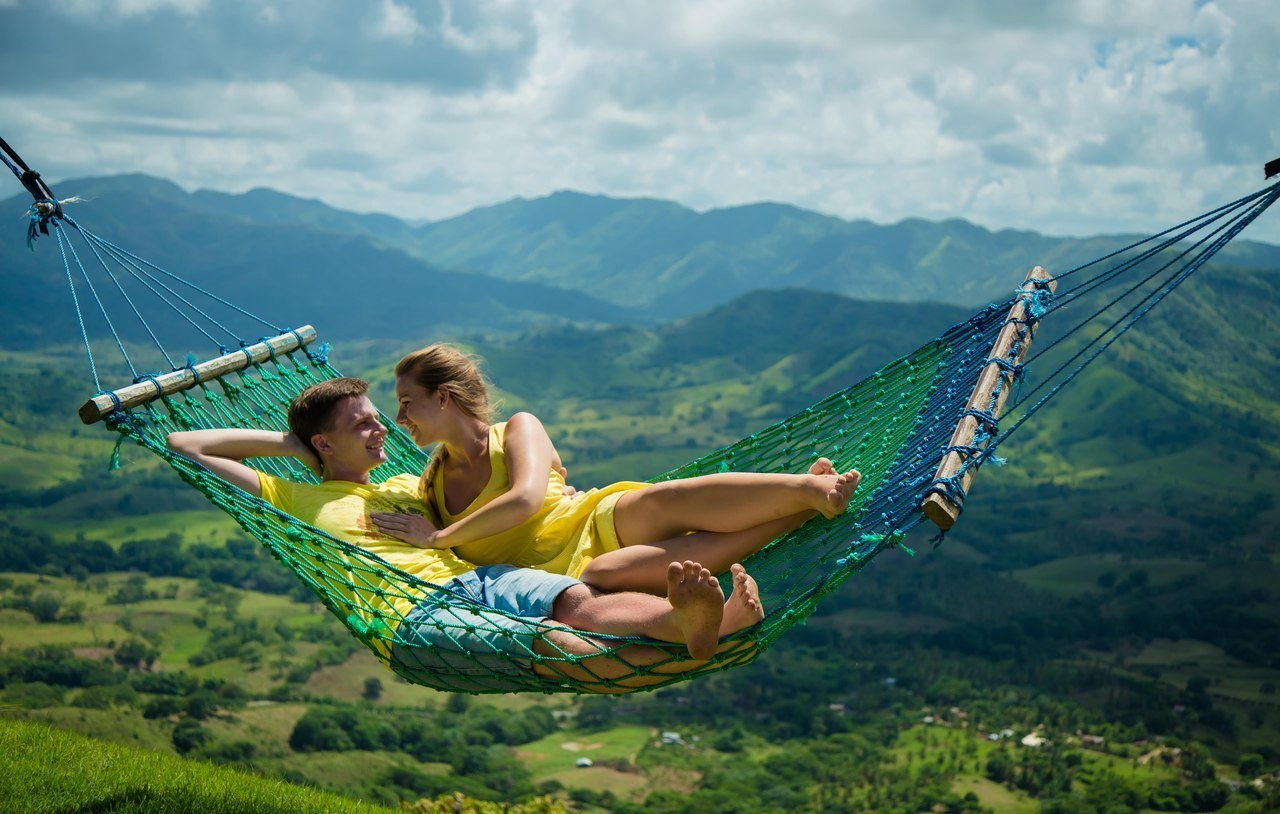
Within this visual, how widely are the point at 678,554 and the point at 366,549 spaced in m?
0.92

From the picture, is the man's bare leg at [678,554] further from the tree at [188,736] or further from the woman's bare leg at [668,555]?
the tree at [188,736]

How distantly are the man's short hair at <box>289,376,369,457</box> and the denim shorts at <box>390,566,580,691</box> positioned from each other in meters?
0.69

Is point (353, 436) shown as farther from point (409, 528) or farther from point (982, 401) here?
point (982, 401)

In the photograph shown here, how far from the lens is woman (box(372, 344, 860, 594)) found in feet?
9.16

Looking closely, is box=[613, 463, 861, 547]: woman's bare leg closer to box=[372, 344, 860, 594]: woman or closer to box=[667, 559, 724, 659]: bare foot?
box=[372, 344, 860, 594]: woman

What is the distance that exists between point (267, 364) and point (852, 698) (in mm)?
53256

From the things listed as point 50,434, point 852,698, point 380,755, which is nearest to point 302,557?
point 380,755

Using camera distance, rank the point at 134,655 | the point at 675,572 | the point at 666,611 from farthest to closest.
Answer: the point at 134,655, the point at 666,611, the point at 675,572

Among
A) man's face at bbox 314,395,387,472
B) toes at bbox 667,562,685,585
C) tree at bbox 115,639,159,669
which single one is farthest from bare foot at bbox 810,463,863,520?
tree at bbox 115,639,159,669

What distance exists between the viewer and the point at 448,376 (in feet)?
10.2

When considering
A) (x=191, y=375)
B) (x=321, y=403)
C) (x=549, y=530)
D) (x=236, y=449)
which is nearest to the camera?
(x=549, y=530)

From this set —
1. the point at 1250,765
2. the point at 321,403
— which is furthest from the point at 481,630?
the point at 1250,765

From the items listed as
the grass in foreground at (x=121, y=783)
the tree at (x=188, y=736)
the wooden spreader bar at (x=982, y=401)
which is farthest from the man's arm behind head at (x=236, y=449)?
the tree at (x=188, y=736)

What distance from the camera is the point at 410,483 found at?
11.3ft
